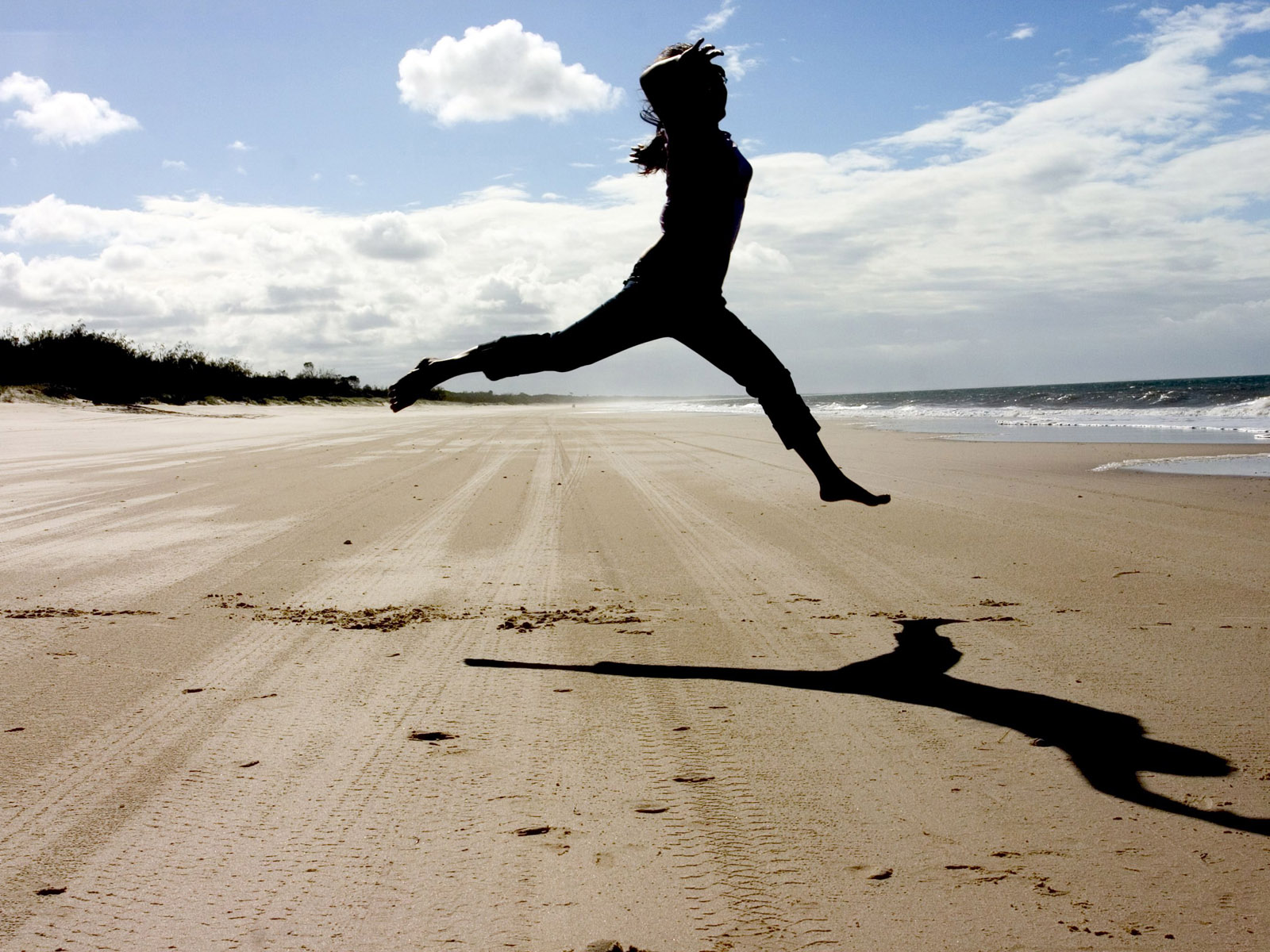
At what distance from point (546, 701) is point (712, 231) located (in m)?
2.10

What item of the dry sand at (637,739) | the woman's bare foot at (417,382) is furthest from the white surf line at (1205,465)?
the woman's bare foot at (417,382)

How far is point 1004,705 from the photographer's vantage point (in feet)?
9.74

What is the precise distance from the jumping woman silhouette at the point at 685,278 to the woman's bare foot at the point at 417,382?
28mm

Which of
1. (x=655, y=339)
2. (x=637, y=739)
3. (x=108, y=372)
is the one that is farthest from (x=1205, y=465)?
(x=108, y=372)

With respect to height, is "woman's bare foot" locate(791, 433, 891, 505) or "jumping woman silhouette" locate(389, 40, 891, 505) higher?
"jumping woman silhouette" locate(389, 40, 891, 505)

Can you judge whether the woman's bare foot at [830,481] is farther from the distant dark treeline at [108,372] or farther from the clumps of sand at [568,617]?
the distant dark treeline at [108,372]

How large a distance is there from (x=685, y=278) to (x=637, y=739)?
2077mm

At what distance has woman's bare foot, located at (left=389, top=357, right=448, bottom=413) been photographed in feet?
14.6

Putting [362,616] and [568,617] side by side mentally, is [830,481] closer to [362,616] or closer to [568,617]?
[568,617]

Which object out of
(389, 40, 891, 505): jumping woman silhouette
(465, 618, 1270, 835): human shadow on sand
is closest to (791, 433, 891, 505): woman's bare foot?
(389, 40, 891, 505): jumping woman silhouette

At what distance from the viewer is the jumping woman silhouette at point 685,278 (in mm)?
3783

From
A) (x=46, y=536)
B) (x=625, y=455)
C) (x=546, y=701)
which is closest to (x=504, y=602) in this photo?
(x=546, y=701)

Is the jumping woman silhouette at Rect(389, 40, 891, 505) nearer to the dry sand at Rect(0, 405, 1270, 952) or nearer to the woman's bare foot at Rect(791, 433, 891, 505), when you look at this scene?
the woman's bare foot at Rect(791, 433, 891, 505)

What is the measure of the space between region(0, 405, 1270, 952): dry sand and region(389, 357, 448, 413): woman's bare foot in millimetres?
1038
